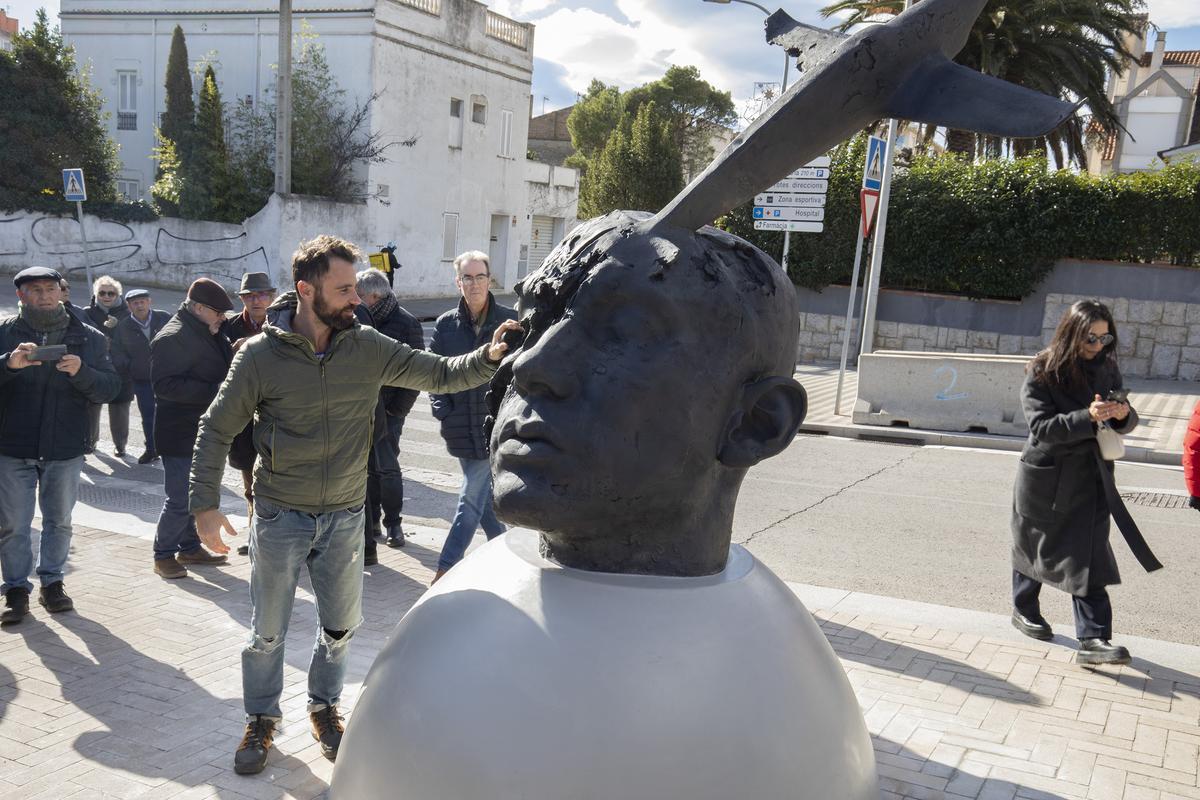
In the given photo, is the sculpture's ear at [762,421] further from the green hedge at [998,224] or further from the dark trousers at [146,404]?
the green hedge at [998,224]

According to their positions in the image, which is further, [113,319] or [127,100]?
[127,100]

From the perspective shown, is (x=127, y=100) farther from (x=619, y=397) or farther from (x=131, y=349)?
(x=619, y=397)

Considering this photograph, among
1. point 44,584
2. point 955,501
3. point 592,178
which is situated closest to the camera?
point 44,584

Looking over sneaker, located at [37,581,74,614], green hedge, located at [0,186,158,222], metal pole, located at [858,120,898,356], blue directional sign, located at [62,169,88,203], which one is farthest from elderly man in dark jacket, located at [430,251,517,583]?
green hedge, located at [0,186,158,222]

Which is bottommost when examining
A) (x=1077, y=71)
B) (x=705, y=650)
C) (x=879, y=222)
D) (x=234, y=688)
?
(x=234, y=688)

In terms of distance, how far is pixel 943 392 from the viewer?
42.8 feet

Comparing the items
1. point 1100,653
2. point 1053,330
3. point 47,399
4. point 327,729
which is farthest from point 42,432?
point 1053,330

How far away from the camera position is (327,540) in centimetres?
413

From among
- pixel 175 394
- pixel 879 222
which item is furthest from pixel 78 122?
pixel 175 394

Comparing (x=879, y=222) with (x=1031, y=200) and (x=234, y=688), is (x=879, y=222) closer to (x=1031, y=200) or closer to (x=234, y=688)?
(x=1031, y=200)

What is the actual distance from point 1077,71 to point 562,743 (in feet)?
68.5

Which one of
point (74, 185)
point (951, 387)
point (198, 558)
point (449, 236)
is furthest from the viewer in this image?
point (449, 236)

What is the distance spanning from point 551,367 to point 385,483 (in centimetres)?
530

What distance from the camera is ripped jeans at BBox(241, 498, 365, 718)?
3.98m
